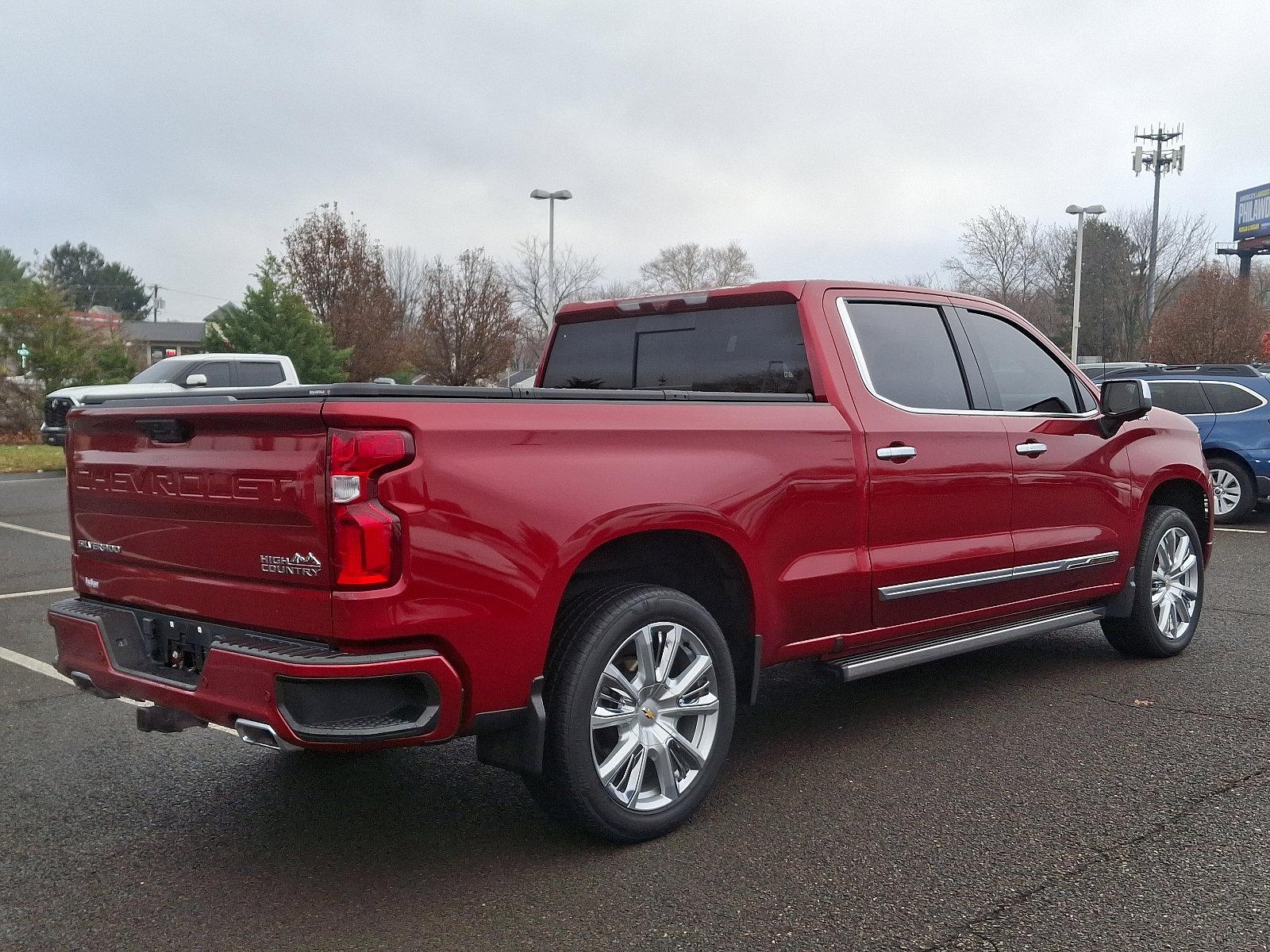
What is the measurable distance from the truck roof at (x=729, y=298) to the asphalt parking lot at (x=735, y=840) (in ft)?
5.96

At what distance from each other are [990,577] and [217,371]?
15650 millimetres

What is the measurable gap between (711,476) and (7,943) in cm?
241

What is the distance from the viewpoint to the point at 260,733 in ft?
10.4

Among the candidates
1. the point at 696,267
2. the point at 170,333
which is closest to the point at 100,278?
the point at 170,333

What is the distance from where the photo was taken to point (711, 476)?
3.90m

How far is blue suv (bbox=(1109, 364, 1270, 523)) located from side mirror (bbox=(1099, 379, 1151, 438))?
7354 mm

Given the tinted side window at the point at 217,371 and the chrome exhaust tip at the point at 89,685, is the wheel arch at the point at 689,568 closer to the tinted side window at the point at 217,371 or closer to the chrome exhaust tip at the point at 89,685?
the chrome exhaust tip at the point at 89,685

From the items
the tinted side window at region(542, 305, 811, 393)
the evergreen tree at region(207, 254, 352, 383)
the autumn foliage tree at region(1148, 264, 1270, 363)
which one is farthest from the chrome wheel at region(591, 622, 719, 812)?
the autumn foliage tree at region(1148, 264, 1270, 363)

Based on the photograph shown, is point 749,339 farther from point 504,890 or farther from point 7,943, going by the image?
point 7,943

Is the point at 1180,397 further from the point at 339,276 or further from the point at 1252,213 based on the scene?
the point at 1252,213

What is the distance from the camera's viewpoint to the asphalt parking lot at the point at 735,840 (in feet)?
10.3

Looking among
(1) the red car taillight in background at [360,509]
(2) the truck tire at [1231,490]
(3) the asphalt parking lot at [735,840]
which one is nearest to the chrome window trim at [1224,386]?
(2) the truck tire at [1231,490]

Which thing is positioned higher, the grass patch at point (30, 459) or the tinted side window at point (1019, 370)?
the tinted side window at point (1019, 370)

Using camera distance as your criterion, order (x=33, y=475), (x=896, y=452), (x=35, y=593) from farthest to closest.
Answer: (x=33, y=475)
(x=35, y=593)
(x=896, y=452)
